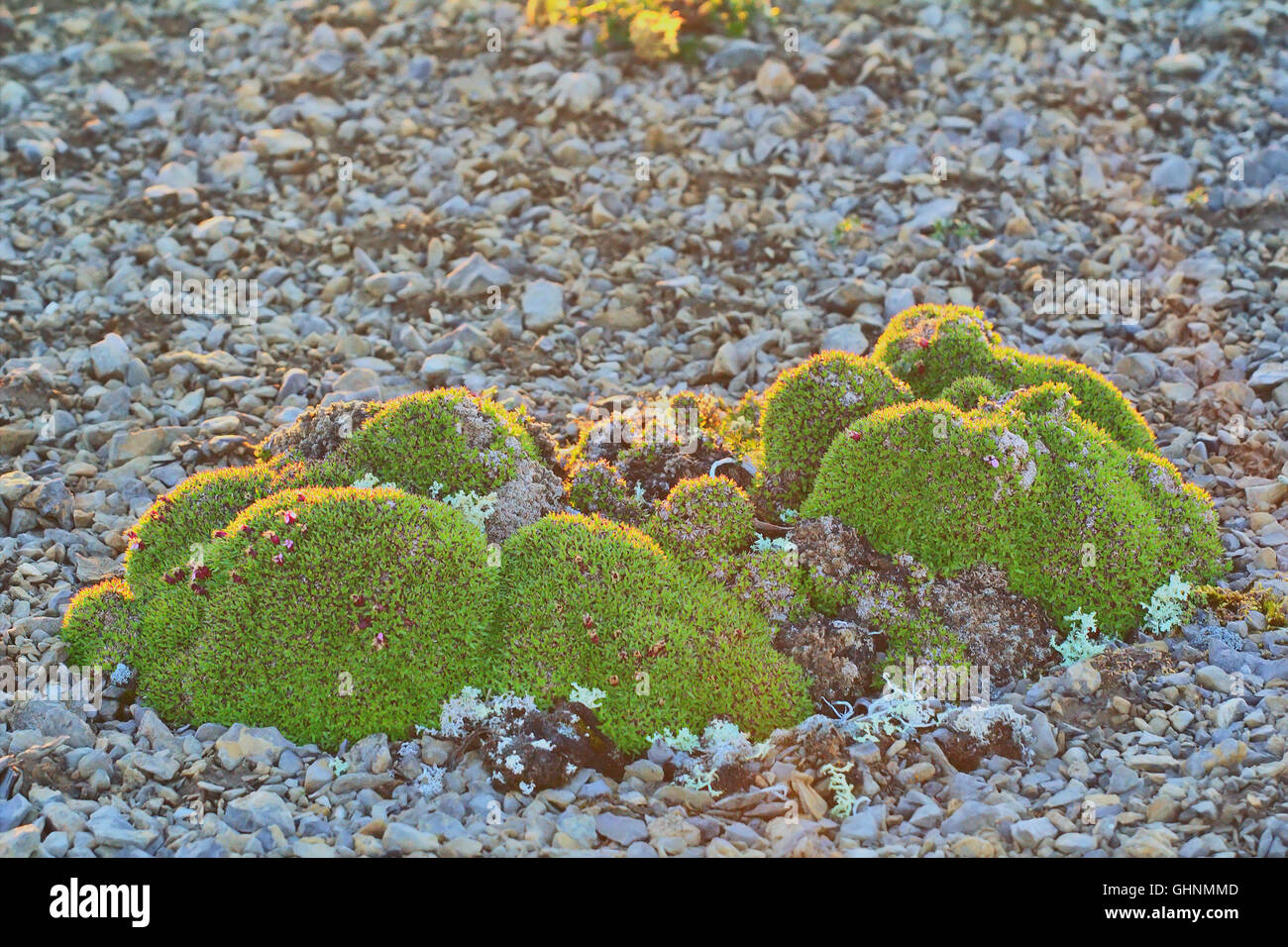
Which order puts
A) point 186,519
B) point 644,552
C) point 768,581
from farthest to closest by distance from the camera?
point 186,519 < point 768,581 < point 644,552

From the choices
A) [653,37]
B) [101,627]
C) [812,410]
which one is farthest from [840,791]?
[653,37]

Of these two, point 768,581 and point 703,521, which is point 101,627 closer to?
point 703,521

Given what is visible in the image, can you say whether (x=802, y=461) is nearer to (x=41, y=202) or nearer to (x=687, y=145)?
(x=687, y=145)

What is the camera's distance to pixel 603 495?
7.76 metres

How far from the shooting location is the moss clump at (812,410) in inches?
307

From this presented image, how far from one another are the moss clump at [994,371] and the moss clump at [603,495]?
6.34 feet

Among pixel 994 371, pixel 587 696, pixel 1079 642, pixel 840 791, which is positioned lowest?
pixel 840 791

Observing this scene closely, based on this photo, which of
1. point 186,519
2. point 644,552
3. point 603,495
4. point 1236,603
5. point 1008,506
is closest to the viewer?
point 644,552

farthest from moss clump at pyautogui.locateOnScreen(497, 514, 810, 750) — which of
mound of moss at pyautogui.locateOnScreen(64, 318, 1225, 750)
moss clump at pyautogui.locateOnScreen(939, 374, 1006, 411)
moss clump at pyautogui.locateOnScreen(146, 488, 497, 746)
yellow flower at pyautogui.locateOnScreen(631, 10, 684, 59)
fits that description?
yellow flower at pyautogui.locateOnScreen(631, 10, 684, 59)

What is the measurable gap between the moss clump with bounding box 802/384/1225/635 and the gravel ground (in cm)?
46

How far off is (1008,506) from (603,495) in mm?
2283

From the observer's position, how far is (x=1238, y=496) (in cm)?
857

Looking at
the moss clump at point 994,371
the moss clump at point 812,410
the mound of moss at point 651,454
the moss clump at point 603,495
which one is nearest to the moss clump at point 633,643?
the moss clump at point 603,495

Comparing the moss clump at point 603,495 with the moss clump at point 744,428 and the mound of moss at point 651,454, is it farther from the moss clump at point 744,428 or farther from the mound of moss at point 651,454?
the moss clump at point 744,428
